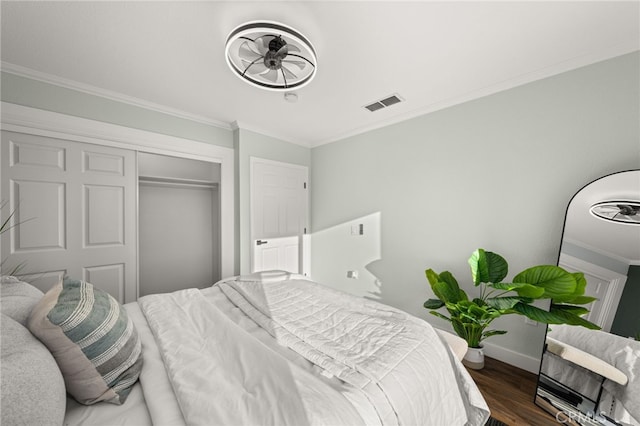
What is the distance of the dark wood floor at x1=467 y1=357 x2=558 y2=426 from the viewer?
161cm

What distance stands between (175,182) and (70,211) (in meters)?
1.15

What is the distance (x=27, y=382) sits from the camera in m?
0.64

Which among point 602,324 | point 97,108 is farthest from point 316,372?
point 97,108

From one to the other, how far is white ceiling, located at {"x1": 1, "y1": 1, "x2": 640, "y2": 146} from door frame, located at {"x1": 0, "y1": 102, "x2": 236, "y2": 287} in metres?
0.32

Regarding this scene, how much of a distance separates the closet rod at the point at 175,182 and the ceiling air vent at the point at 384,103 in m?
2.30

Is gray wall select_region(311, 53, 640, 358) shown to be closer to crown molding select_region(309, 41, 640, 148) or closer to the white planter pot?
crown molding select_region(309, 41, 640, 148)

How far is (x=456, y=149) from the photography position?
2.51 meters

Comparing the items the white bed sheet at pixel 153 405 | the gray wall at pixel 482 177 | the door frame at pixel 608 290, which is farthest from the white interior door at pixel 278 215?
the door frame at pixel 608 290

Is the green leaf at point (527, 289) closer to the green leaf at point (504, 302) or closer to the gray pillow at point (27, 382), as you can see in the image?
the green leaf at point (504, 302)

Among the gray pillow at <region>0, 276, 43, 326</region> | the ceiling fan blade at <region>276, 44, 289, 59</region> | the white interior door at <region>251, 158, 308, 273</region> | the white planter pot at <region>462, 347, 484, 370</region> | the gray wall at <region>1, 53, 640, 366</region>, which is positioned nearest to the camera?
the gray pillow at <region>0, 276, 43, 326</region>

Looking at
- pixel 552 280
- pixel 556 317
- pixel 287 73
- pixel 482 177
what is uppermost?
pixel 287 73

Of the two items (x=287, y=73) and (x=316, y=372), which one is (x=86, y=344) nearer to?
(x=316, y=372)

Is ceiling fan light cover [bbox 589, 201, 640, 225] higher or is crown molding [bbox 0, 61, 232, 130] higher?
crown molding [bbox 0, 61, 232, 130]

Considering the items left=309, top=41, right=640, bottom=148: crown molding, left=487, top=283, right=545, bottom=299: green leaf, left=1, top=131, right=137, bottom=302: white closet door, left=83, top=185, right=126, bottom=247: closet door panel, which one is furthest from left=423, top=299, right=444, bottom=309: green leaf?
left=83, top=185, right=126, bottom=247: closet door panel
